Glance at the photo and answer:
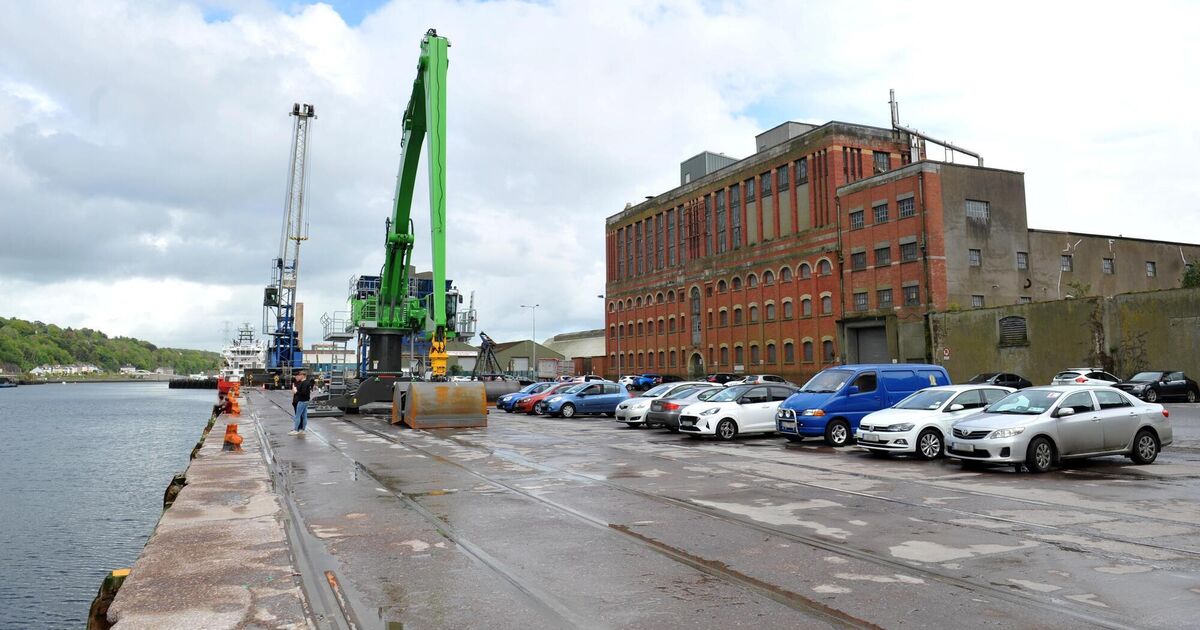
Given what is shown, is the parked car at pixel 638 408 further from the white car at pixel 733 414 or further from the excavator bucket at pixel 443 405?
the excavator bucket at pixel 443 405

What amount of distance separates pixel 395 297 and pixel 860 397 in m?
24.9

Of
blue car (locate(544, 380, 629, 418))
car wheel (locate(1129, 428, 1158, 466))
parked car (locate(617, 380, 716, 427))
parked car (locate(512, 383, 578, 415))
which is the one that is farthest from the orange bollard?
car wheel (locate(1129, 428, 1158, 466))

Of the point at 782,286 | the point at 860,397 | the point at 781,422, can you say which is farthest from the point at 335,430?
the point at 782,286

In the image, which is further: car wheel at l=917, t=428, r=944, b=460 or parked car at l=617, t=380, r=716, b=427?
parked car at l=617, t=380, r=716, b=427

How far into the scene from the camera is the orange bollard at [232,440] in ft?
56.2

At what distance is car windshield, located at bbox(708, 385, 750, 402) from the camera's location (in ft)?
68.2

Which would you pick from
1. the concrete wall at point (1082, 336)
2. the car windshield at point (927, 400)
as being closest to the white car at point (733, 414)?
the car windshield at point (927, 400)

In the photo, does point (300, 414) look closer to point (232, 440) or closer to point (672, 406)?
point (232, 440)

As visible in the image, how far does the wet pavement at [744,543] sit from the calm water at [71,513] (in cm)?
312

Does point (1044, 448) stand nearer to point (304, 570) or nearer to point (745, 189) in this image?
point (304, 570)

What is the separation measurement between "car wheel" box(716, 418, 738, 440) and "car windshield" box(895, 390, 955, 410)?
4.86 m

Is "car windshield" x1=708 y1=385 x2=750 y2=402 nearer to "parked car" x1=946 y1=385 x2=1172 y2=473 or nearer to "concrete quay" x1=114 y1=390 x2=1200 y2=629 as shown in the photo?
"concrete quay" x1=114 y1=390 x2=1200 y2=629

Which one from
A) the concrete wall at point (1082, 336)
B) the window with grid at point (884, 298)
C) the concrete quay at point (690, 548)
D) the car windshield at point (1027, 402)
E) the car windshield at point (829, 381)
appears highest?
the window with grid at point (884, 298)

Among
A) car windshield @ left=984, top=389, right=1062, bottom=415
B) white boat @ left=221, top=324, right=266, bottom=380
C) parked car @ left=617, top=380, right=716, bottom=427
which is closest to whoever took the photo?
car windshield @ left=984, top=389, right=1062, bottom=415
